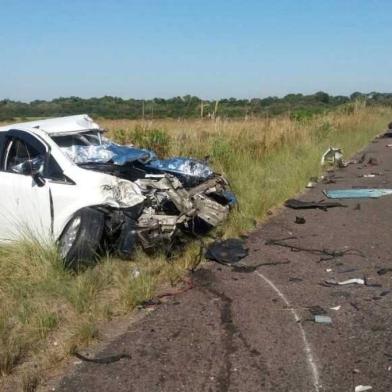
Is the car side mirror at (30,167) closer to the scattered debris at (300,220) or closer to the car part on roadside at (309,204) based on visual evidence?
the scattered debris at (300,220)

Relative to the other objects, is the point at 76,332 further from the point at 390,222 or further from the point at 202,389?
the point at 390,222

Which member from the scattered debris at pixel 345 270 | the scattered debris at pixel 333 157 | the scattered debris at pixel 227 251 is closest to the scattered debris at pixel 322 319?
the scattered debris at pixel 345 270

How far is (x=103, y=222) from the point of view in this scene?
6480 millimetres

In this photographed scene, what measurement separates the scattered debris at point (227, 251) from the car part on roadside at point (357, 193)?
4.56 metres

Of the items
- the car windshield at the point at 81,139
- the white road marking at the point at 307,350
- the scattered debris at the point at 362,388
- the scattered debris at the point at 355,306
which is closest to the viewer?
the scattered debris at the point at 362,388

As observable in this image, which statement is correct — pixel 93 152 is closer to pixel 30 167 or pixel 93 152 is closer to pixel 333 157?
pixel 30 167

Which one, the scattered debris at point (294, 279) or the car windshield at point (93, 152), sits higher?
the car windshield at point (93, 152)

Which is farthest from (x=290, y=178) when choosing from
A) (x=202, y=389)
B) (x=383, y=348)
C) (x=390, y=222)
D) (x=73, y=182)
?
(x=202, y=389)

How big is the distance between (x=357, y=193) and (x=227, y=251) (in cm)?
559

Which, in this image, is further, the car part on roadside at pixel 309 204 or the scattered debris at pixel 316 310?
the car part on roadside at pixel 309 204

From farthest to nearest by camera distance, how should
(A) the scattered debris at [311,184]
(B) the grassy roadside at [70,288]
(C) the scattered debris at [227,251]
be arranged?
1. (A) the scattered debris at [311,184]
2. (C) the scattered debris at [227,251]
3. (B) the grassy roadside at [70,288]

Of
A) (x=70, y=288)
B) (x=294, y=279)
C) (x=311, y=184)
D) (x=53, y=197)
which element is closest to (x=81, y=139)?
(x=53, y=197)

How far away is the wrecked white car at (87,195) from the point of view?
664 cm

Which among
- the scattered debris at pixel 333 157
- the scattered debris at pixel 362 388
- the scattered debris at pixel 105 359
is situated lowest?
the scattered debris at pixel 105 359
